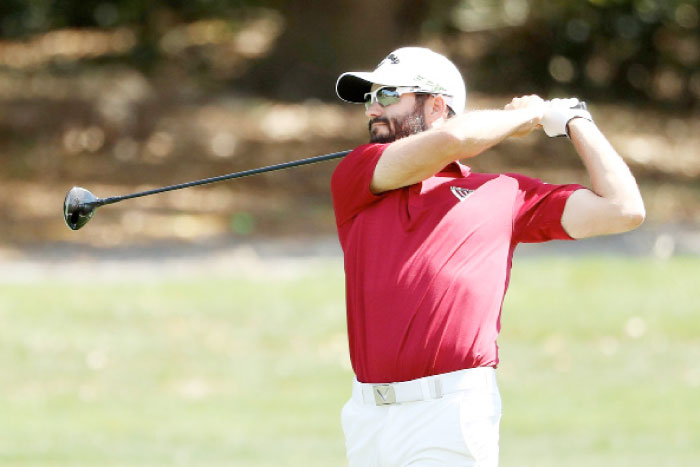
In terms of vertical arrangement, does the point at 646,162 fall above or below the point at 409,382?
above

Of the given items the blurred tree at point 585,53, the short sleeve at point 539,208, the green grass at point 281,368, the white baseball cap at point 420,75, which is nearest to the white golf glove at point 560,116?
the short sleeve at point 539,208

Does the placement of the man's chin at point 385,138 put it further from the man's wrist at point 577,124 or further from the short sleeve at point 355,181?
the man's wrist at point 577,124

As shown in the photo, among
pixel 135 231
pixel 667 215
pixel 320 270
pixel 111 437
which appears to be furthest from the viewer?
pixel 667 215

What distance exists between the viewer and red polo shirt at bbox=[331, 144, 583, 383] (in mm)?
3586

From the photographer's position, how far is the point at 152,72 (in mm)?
22625

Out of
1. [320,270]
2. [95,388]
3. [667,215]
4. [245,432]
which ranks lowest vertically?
[245,432]

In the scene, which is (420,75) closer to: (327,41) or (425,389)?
(425,389)

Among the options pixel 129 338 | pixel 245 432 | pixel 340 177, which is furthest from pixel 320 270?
pixel 340 177

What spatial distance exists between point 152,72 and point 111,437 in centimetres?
1482

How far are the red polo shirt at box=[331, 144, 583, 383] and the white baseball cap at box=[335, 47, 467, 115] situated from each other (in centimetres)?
20

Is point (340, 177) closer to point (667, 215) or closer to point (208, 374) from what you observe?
point (208, 374)

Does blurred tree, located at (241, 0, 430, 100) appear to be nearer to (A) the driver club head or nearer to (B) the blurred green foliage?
(B) the blurred green foliage

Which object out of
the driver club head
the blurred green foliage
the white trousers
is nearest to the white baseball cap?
the white trousers

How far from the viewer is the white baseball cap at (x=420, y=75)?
3.76 metres
